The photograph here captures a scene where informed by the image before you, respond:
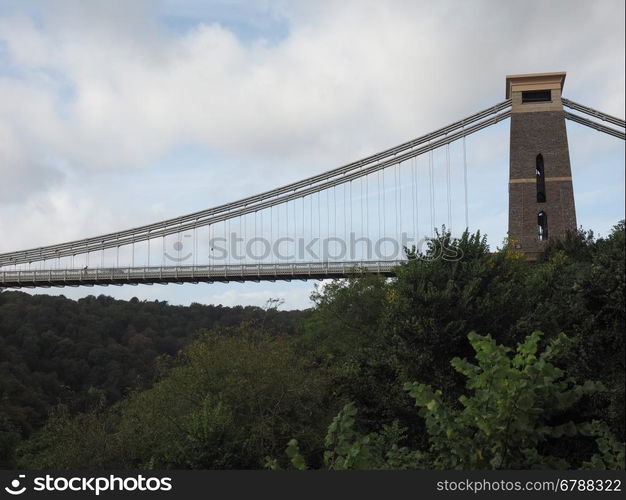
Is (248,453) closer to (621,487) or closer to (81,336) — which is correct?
(621,487)

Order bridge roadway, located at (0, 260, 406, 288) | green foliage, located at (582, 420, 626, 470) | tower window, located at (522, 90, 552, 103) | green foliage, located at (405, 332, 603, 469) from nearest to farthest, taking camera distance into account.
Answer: green foliage, located at (405, 332, 603, 469), green foliage, located at (582, 420, 626, 470), tower window, located at (522, 90, 552, 103), bridge roadway, located at (0, 260, 406, 288)

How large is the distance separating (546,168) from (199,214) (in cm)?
1723

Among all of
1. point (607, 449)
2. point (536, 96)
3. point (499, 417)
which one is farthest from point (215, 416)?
point (536, 96)

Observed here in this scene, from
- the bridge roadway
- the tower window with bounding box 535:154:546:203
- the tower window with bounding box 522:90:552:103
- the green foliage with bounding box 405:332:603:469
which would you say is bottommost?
the green foliage with bounding box 405:332:603:469

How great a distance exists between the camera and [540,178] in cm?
3136

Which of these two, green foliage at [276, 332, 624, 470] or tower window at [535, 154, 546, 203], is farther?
tower window at [535, 154, 546, 203]

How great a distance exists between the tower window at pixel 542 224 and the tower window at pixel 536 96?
480 centimetres

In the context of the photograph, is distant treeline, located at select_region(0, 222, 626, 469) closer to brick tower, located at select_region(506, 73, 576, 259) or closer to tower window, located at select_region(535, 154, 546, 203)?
brick tower, located at select_region(506, 73, 576, 259)

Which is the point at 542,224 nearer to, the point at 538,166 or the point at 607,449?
the point at 538,166

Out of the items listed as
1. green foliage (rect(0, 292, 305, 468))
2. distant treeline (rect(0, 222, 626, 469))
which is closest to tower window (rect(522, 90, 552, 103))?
distant treeline (rect(0, 222, 626, 469))

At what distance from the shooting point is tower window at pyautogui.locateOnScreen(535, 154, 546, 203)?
30911 millimetres

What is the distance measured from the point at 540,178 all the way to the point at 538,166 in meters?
0.52

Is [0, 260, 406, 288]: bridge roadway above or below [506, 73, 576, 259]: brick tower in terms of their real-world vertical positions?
below

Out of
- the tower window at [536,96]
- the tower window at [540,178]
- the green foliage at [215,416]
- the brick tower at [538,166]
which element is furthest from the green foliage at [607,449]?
the tower window at [536,96]
